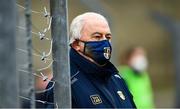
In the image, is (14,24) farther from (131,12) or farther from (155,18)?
(131,12)

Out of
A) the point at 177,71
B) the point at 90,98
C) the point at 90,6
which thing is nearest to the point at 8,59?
the point at 90,98

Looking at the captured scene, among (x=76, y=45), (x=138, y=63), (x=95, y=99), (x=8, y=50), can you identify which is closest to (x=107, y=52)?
(x=76, y=45)

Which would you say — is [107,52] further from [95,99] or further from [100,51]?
[95,99]

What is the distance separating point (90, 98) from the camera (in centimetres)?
525

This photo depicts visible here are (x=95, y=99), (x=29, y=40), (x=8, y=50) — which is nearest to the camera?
(x=8, y=50)

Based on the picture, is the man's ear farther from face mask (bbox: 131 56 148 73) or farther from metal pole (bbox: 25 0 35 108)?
face mask (bbox: 131 56 148 73)

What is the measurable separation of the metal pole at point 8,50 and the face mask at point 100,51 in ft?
6.64

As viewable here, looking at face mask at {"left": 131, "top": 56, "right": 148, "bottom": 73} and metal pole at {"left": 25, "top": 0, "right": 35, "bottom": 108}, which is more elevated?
metal pole at {"left": 25, "top": 0, "right": 35, "bottom": 108}

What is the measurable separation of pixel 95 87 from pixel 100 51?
0.72 ft

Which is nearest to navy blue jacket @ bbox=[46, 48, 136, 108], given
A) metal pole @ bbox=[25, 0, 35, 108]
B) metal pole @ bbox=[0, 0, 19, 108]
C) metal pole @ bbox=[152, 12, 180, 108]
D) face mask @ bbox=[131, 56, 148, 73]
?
metal pole @ bbox=[25, 0, 35, 108]

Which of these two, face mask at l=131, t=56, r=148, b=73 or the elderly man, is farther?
face mask at l=131, t=56, r=148, b=73

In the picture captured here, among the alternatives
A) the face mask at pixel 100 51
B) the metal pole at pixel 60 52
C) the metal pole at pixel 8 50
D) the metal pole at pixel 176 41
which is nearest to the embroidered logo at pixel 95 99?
the face mask at pixel 100 51

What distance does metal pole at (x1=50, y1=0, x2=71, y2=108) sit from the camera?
14.5ft

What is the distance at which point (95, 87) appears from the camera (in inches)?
211
